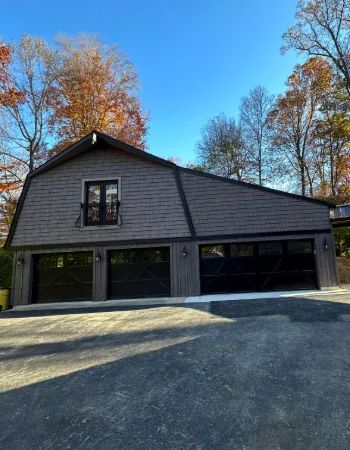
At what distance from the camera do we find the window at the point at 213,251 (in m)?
9.43

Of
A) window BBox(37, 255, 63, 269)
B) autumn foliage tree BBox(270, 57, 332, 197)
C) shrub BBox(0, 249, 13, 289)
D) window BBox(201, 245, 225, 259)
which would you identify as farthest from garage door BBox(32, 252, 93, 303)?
autumn foliage tree BBox(270, 57, 332, 197)

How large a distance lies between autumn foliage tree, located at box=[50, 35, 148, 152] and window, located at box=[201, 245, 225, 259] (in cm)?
1154

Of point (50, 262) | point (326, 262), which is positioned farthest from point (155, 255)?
point (326, 262)

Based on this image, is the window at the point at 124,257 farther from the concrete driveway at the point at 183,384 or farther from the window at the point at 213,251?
the concrete driveway at the point at 183,384

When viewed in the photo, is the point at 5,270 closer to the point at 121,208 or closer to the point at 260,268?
the point at 121,208

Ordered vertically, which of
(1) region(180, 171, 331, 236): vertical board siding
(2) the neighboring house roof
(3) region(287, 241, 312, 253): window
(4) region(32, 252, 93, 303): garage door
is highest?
(2) the neighboring house roof

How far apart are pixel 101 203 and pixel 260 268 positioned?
6.53m

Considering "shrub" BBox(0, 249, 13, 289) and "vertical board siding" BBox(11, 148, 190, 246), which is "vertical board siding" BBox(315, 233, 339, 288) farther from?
"shrub" BBox(0, 249, 13, 289)

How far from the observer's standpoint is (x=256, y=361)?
12.0 feet

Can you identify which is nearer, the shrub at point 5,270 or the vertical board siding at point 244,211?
the vertical board siding at point 244,211

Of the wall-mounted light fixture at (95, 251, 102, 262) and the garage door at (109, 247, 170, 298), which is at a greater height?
the wall-mounted light fixture at (95, 251, 102, 262)

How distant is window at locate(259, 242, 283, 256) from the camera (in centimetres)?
921

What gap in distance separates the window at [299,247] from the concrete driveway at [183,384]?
134 inches

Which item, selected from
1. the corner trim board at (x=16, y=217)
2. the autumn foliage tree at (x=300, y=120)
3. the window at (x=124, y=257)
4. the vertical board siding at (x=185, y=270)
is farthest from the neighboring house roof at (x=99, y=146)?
the autumn foliage tree at (x=300, y=120)
